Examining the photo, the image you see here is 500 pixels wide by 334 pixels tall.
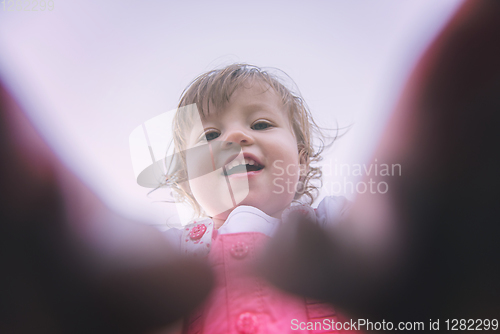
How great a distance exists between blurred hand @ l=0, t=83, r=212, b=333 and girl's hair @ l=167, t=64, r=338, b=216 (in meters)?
0.20

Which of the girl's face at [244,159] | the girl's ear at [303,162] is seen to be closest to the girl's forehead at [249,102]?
the girl's face at [244,159]

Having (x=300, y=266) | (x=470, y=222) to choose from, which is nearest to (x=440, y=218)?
(x=470, y=222)

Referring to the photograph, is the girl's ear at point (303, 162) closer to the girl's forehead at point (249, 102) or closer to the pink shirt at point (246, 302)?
the girl's forehead at point (249, 102)

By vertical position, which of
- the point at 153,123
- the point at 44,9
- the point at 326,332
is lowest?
the point at 326,332

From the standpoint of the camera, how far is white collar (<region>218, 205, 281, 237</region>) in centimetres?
41

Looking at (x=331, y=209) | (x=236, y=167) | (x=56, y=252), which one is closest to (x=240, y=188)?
(x=236, y=167)

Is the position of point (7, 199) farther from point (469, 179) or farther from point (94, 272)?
point (469, 179)

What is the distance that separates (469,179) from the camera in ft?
0.80

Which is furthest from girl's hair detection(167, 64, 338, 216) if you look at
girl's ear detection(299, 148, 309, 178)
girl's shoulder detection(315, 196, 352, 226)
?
girl's shoulder detection(315, 196, 352, 226)

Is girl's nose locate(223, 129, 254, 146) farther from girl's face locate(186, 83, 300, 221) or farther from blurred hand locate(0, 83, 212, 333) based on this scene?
blurred hand locate(0, 83, 212, 333)

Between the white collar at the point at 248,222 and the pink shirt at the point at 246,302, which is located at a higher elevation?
the white collar at the point at 248,222

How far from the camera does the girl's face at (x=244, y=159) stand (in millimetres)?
452

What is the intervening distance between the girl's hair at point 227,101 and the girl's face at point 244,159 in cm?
2

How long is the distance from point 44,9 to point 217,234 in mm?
395
